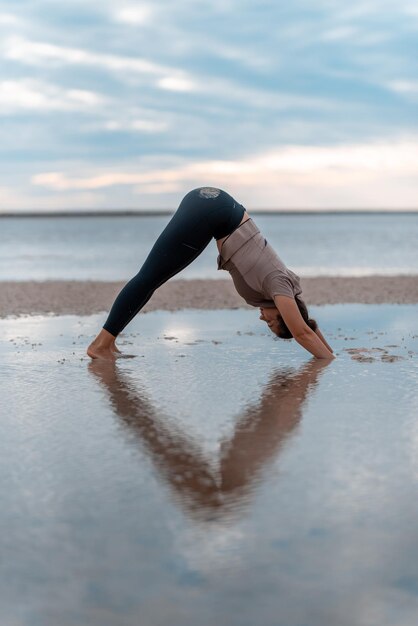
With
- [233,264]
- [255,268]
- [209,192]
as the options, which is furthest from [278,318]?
[209,192]

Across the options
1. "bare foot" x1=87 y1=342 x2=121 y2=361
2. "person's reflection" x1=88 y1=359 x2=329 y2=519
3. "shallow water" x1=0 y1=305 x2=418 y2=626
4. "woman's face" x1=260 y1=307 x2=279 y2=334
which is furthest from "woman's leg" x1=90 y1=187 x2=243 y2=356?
"person's reflection" x1=88 y1=359 x2=329 y2=519

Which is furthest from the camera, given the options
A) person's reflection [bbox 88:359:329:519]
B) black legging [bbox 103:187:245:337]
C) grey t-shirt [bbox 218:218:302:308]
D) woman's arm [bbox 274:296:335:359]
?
black legging [bbox 103:187:245:337]

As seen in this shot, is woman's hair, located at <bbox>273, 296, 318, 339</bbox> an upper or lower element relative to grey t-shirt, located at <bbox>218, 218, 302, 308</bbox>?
lower

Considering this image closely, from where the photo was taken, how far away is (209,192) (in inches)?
262

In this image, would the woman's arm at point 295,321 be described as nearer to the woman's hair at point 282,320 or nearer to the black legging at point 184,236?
the woman's hair at point 282,320

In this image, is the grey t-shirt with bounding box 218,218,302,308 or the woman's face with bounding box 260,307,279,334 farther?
the woman's face with bounding box 260,307,279,334

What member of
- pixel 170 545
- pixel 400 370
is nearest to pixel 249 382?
pixel 400 370

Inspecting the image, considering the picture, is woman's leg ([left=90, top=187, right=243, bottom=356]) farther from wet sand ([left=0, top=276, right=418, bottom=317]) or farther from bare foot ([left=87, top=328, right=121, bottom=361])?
wet sand ([left=0, top=276, right=418, bottom=317])

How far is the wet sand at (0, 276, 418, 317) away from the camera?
11.9m

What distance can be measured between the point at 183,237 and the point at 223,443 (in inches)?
110

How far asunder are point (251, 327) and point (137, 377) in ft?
10.9

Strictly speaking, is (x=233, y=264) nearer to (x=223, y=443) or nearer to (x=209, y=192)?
(x=209, y=192)

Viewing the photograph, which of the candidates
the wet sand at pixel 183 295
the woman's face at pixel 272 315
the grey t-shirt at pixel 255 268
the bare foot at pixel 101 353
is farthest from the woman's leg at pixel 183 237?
the wet sand at pixel 183 295

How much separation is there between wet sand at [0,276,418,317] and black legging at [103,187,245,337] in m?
4.37
